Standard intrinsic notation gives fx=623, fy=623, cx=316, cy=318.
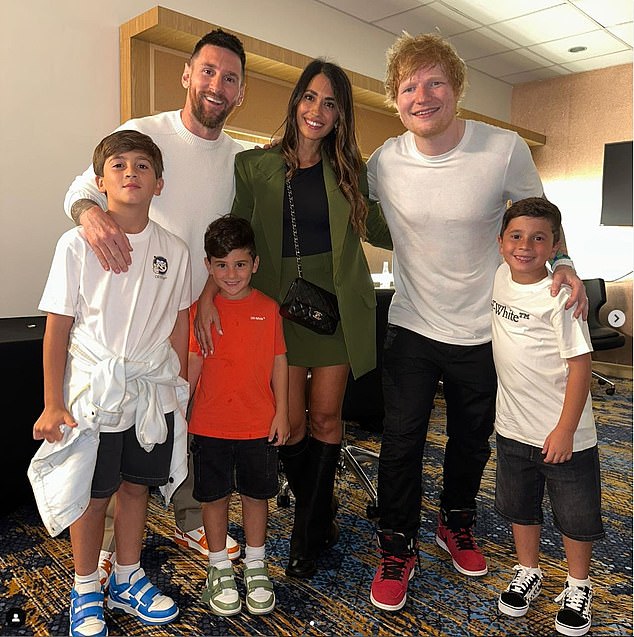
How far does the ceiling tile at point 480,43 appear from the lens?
5.40m

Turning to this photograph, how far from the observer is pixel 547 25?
520 centimetres

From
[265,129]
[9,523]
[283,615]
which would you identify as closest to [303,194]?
[283,615]

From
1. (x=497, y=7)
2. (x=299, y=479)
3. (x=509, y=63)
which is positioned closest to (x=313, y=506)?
(x=299, y=479)

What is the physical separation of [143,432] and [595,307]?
201 inches

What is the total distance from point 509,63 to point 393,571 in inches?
228

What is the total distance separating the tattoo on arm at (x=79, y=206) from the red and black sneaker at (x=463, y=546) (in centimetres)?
145

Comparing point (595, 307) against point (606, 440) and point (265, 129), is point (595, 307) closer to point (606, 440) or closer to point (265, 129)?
point (606, 440)

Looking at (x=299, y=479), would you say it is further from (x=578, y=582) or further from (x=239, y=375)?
(x=578, y=582)

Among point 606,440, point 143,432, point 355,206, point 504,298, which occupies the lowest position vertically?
point 606,440

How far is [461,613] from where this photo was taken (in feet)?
5.76

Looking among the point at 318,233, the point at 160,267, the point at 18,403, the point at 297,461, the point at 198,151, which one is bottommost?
the point at 297,461

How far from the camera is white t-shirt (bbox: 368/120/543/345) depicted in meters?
1.75

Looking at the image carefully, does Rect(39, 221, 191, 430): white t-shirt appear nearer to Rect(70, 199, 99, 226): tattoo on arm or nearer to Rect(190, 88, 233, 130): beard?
Rect(70, 199, 99, 226): tattoo on arm

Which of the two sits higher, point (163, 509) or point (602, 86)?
point (602, 86)
